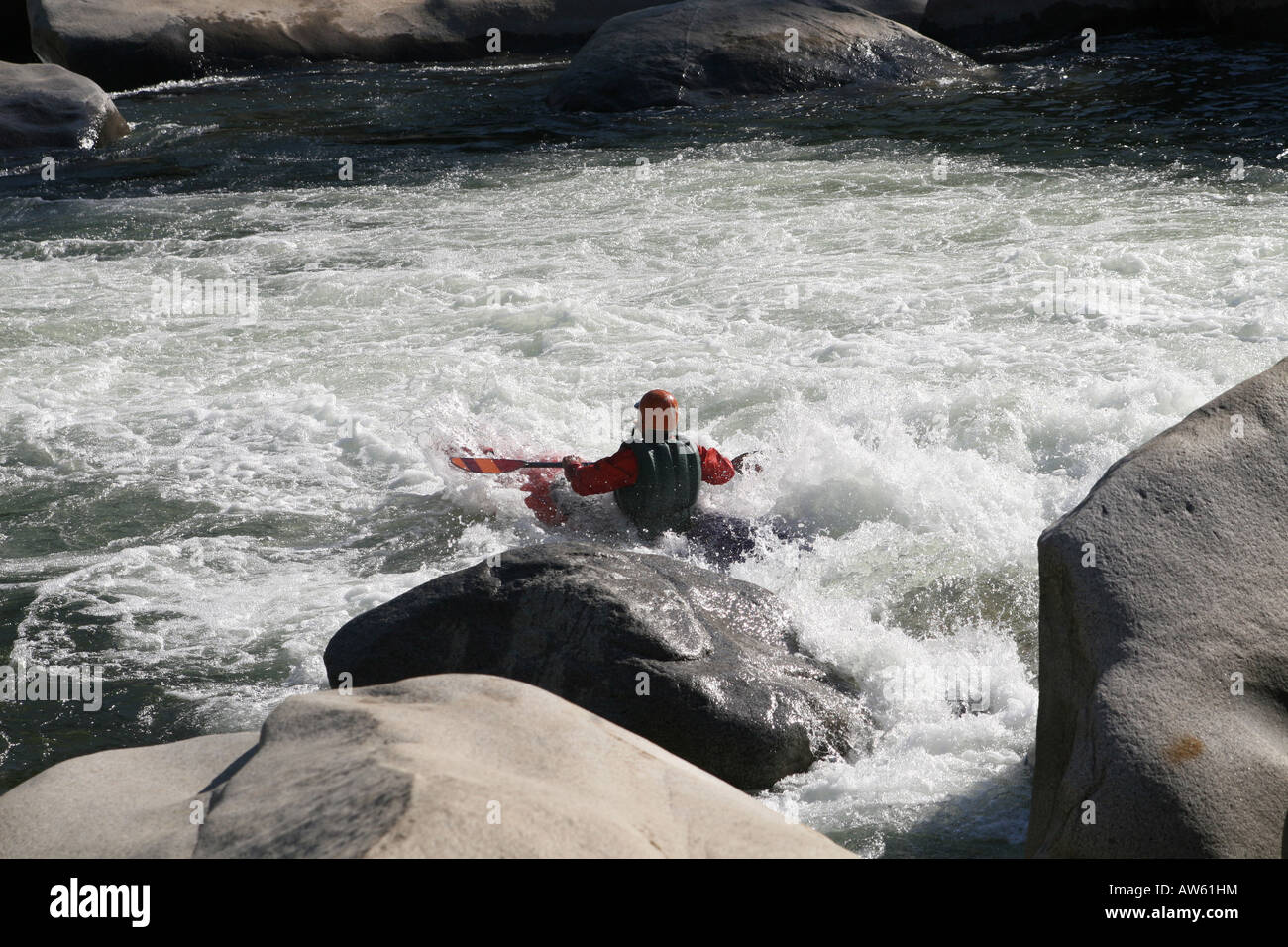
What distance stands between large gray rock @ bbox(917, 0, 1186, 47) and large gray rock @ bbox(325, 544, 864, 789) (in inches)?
487

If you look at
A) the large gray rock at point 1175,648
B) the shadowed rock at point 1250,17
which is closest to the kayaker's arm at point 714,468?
the large gray rock at point 1175,648

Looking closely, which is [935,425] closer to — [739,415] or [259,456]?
[739,415]

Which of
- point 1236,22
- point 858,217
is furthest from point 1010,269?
point 1236,22

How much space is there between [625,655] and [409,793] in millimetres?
1679

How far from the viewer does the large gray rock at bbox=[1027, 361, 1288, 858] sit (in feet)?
9.52

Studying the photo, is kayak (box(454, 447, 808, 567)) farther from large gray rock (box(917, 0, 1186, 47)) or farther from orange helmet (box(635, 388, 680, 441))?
large gray rock (box(917, 0, 1186, 47))

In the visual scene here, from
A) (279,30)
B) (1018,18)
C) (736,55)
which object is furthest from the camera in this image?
(279,30)

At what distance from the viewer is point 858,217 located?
9812mm

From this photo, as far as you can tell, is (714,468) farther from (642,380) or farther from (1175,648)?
(1175,648)

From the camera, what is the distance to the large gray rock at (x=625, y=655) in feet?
13.0

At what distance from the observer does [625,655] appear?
157 inches

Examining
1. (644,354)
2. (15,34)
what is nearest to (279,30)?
(15,34)

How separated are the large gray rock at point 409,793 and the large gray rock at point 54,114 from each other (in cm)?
1083

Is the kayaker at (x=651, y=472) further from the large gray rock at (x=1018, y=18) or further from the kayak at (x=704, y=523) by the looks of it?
the large gray rock at (x=1018, y=18)
